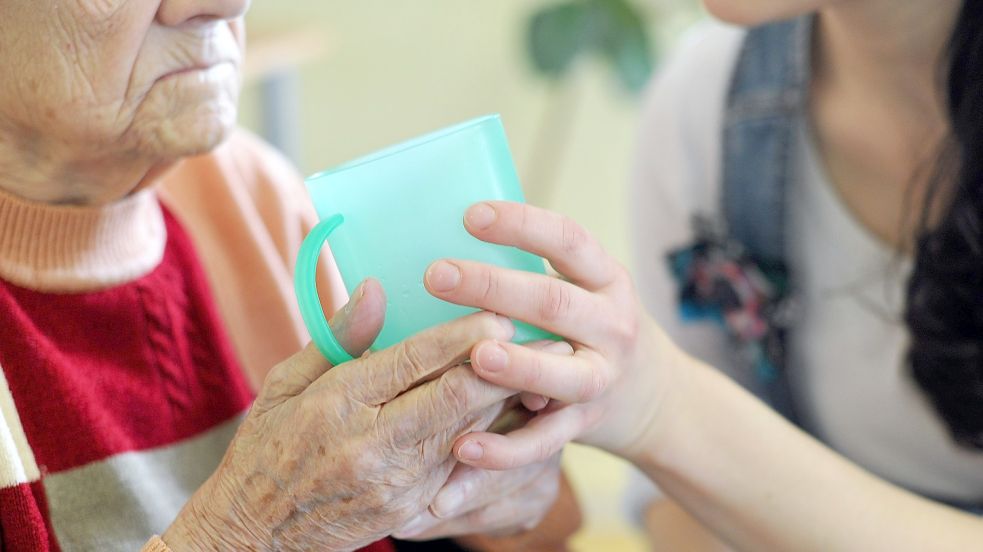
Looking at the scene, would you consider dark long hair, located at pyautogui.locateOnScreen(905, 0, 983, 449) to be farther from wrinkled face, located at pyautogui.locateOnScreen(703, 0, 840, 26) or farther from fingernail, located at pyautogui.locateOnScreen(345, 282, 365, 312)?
fingernail, located at pyautogui.locateOnScreen(345, 282, 365, 312)

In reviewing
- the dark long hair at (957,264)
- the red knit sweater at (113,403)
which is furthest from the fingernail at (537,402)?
the dark long hair at (957,264)

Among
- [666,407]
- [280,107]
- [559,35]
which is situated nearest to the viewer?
[666,407]

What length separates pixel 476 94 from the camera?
288cm

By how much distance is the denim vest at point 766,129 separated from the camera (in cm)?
131

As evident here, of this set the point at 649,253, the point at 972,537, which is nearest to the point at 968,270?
the point at 972,537

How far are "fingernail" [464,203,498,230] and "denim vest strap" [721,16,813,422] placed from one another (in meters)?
0.73

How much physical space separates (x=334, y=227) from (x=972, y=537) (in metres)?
0.68

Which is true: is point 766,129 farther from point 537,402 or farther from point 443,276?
point 443,276

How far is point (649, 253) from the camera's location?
1.45m

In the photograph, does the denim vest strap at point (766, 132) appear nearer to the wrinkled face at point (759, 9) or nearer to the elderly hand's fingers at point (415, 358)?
the wrinkled face at point (759, 9)

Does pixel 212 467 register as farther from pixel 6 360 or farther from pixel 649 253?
pixel 649 253

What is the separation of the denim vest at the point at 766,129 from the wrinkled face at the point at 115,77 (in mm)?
708

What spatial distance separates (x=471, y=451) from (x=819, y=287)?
2.51 ft

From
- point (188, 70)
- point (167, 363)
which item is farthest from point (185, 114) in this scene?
point (167, 363)
